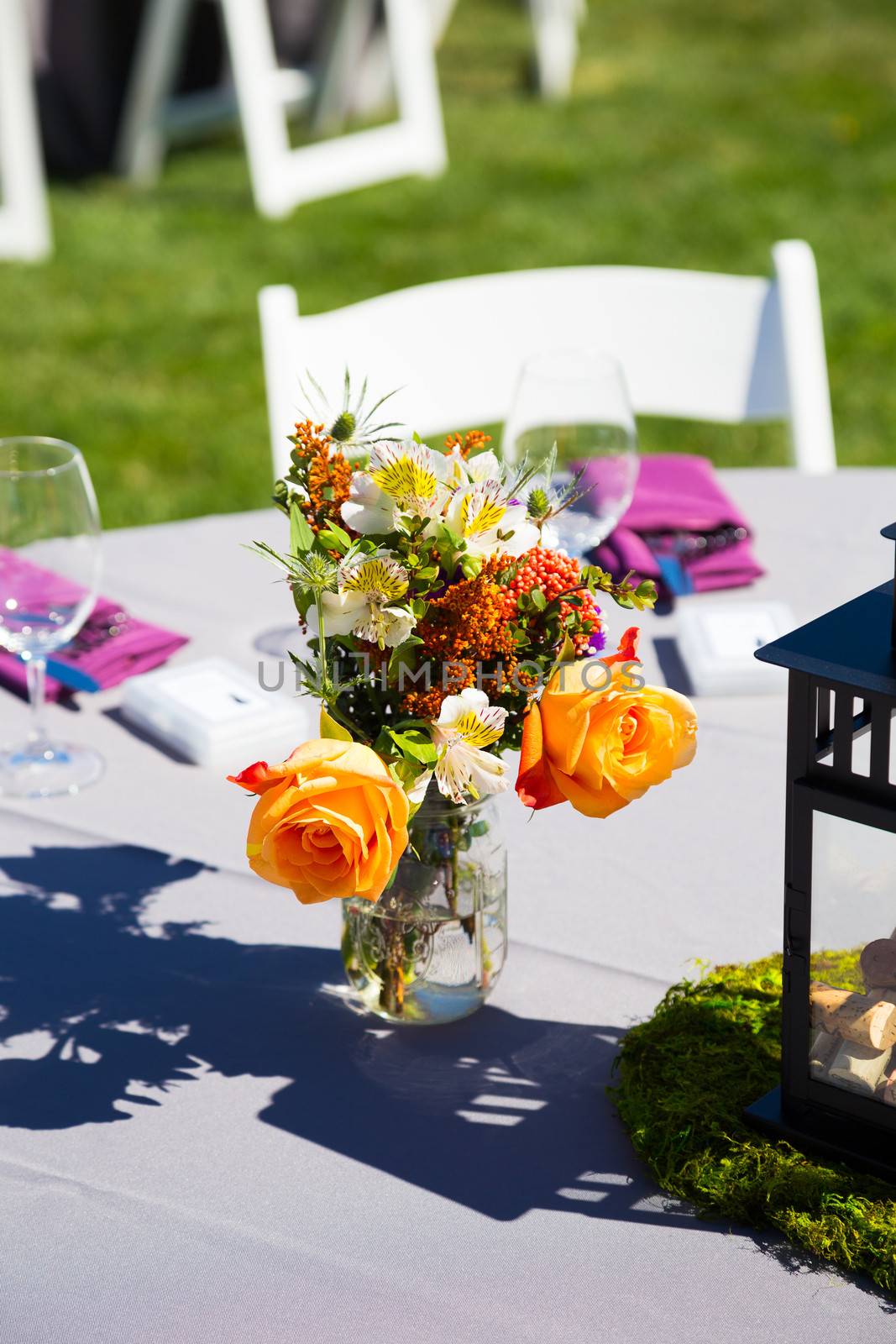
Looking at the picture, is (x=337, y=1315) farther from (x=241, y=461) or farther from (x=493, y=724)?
(x=241, y=461)

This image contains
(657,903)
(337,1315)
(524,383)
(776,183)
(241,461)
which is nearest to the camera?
(337,1315)

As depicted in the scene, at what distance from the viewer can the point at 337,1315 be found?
954mm

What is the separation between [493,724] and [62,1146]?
1.28 feet

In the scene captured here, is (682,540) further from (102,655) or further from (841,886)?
(841,886)

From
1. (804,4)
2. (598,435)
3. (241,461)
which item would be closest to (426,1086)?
(598,435)

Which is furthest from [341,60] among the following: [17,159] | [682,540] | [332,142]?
[682,540]

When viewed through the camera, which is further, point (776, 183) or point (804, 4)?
point (804, 4)

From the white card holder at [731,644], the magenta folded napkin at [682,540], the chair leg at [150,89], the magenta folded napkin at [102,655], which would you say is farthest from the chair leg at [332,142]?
the white card holder at [731,644]

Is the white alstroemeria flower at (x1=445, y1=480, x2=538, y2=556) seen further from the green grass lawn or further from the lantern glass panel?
the green grass lawn

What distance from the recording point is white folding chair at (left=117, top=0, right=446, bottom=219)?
→ 16.8ft

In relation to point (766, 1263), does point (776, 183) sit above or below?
above

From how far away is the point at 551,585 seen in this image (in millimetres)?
1035

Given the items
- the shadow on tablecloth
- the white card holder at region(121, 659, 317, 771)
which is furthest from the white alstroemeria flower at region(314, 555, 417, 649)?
the white card holder at region(121, 659, 317, 771)

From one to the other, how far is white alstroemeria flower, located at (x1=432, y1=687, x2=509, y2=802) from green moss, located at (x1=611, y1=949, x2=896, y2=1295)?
225mm
